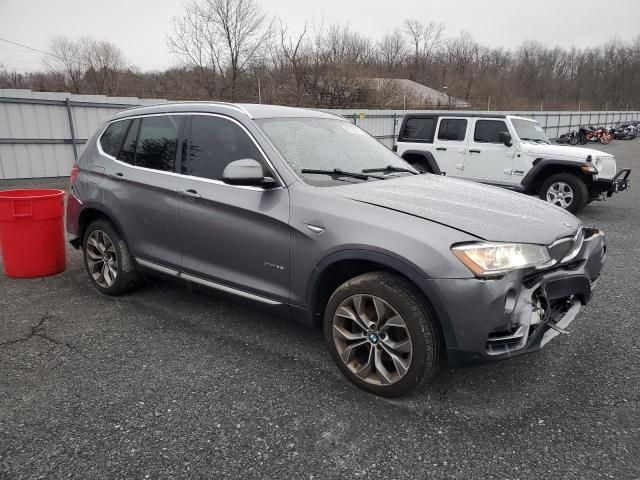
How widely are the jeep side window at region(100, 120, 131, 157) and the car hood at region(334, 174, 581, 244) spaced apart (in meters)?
2.43

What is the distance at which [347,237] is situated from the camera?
2.75m

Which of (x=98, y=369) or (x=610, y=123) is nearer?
(x=98, y=369)

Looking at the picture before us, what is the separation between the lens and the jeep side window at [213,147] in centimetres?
336

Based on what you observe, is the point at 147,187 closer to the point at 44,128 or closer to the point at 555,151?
the point at 555,151

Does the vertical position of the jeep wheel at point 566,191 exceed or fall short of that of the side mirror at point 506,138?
it falls short

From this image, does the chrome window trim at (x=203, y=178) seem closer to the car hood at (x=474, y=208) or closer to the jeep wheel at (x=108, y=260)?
the car hood at (x=474, y=208)

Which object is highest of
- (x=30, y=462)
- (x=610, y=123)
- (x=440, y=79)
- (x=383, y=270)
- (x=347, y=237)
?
(x=440, y=79)

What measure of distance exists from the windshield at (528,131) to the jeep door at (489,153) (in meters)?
0.23

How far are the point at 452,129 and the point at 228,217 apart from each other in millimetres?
7363

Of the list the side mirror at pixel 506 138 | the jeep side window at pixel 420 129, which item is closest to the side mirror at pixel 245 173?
the side mirror at pixel 506 138

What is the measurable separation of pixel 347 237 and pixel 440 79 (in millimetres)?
61239

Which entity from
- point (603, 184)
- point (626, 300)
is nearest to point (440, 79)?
point (603, 184)

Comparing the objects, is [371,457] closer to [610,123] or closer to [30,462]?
[30,462]

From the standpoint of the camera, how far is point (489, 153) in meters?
8.96
